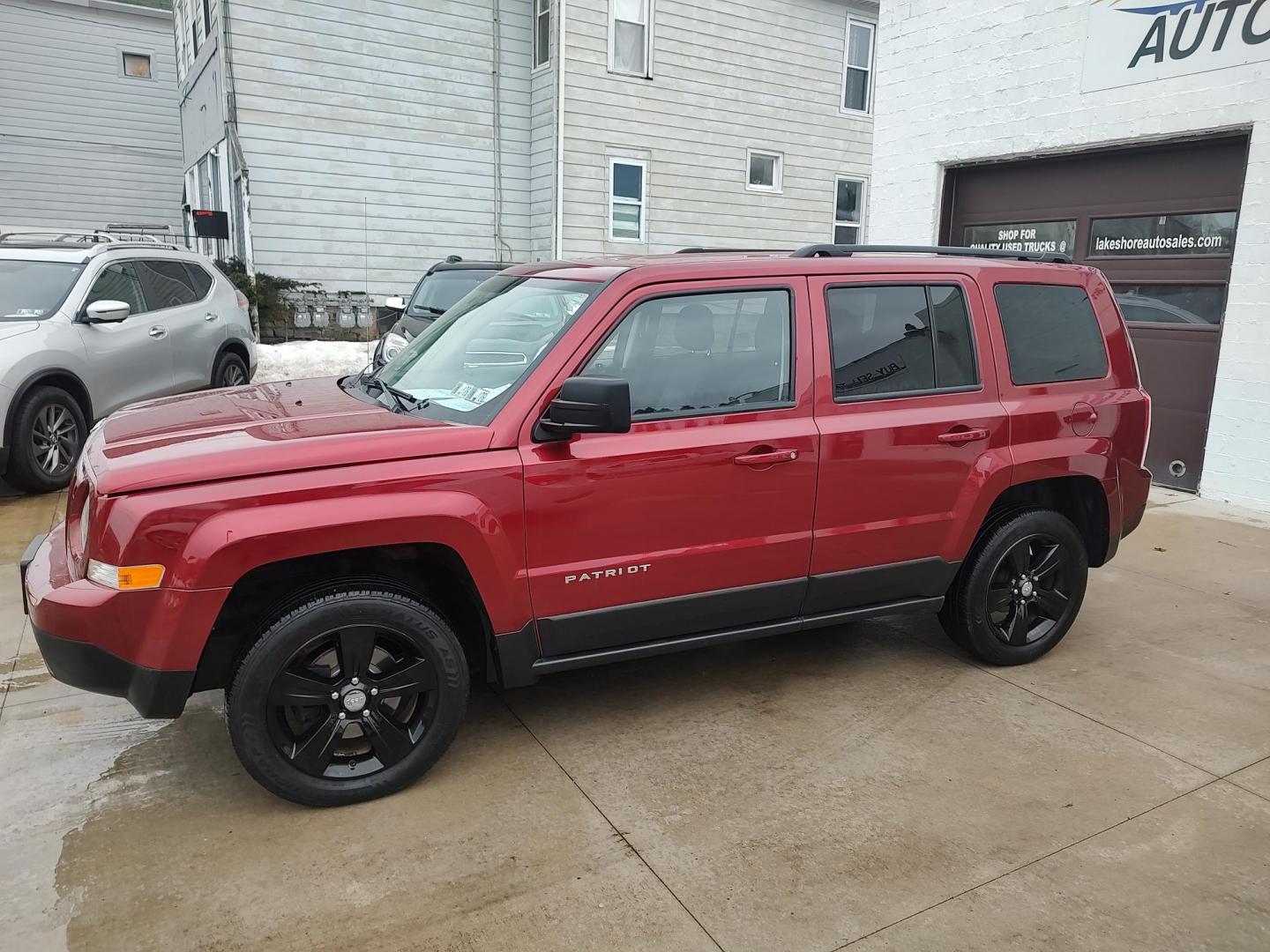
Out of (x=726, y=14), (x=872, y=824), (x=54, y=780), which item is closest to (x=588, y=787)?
(x=872, y=824)

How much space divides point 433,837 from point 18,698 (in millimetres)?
2198

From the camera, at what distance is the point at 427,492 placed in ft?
10.3

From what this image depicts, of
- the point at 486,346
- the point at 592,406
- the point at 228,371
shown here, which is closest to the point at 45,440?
the point at 228,371

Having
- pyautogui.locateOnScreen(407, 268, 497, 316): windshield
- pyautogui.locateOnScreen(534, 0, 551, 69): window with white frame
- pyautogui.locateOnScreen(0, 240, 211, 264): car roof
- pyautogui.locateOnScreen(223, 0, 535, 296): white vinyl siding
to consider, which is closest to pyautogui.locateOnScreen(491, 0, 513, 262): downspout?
pyautogui.locateOnScreen(223, 0, 535, 296): white vinyl siding

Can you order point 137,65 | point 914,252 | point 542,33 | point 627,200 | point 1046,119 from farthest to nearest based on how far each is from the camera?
point 137,65
point 627,200
point 542,33
point 1046,119
point 914,252

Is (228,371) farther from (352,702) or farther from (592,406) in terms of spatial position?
(592,406)

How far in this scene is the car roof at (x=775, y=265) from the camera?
368cm

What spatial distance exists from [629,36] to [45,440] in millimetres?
11929

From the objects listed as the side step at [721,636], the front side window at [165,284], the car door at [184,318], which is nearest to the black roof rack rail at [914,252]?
the side step at [721,636]

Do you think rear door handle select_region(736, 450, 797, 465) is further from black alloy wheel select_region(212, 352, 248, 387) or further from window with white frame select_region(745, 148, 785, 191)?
window with white frame select_region(745, 148, 785, 191)

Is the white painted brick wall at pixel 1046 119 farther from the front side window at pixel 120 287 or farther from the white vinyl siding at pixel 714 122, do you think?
the front side window at pixel 120 287

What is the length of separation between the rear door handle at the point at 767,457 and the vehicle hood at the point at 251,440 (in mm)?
977

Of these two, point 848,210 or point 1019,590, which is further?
point 848,210

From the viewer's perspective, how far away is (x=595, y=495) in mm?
3375
